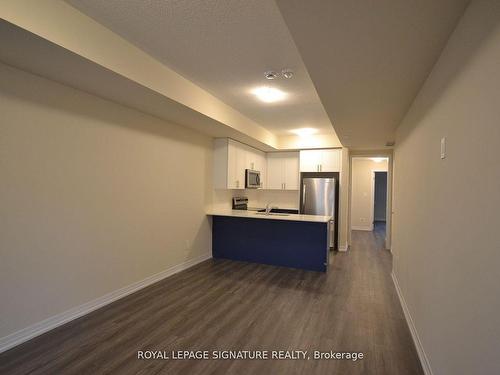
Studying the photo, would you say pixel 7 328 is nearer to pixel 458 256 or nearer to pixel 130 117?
pixel 130 117

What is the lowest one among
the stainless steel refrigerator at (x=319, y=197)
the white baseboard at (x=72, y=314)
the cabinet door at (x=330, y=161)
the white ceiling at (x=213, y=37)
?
the white baseboard at (x=72, y=314)

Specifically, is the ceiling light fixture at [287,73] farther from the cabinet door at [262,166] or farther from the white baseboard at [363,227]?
the white baseboard at [363,227]

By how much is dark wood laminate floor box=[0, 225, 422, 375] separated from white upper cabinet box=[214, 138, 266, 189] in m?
1.79

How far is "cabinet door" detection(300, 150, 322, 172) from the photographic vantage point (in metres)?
5.96

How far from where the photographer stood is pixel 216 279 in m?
3.89

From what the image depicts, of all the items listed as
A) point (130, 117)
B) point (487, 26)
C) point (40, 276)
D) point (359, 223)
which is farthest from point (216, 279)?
point (359, 223)

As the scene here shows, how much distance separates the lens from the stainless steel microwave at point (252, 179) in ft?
18.6

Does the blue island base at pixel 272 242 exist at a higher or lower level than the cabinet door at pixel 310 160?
lower

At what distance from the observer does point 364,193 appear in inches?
345

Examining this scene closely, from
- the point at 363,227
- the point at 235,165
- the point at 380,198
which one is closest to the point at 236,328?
the point at 235,165

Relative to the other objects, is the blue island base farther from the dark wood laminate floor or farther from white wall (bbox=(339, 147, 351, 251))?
white wall (bbox=(339, 147, 351, 251))

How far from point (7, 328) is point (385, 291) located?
13.3 ft

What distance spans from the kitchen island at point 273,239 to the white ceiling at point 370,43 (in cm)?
216

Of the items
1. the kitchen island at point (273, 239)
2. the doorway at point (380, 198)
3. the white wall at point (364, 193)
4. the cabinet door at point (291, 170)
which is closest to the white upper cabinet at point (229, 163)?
the kitchen island at point (273, 239)
